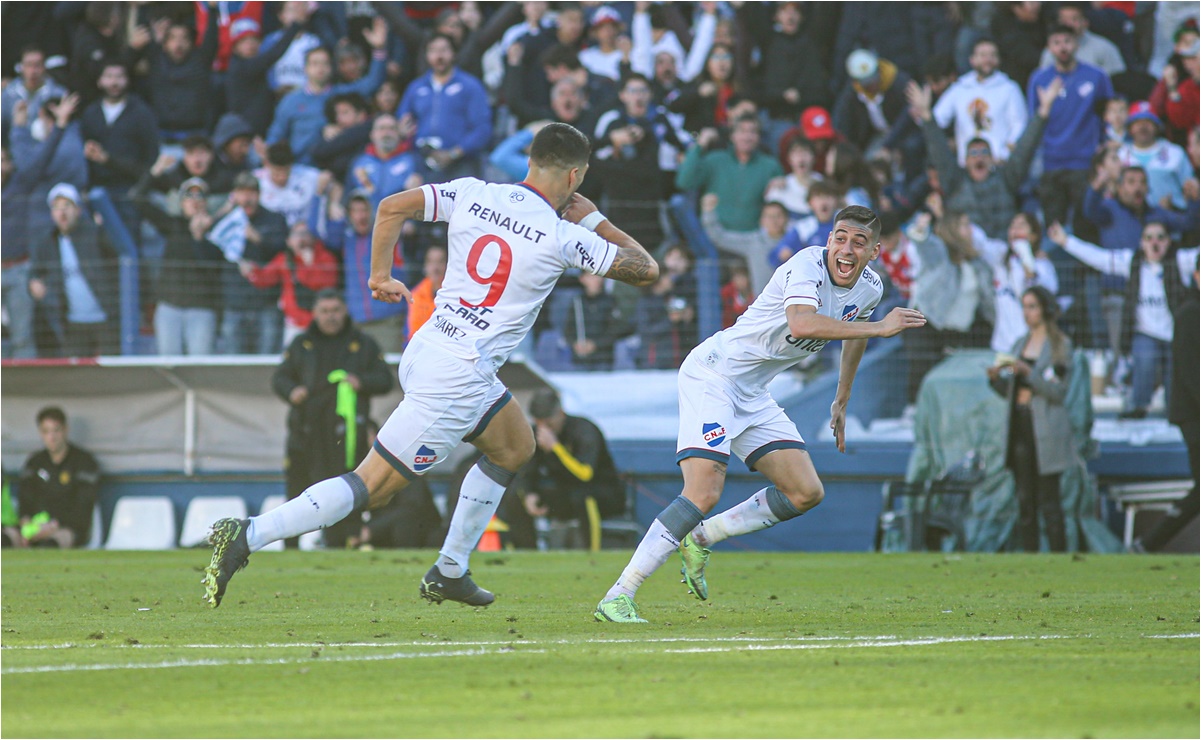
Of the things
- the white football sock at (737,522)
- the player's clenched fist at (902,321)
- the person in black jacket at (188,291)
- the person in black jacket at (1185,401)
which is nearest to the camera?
the player's clenched fist at (902,321)

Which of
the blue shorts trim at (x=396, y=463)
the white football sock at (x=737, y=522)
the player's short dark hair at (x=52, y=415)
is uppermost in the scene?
the blue shorts trim at (x=396, y=463)

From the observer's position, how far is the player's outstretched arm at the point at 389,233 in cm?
690

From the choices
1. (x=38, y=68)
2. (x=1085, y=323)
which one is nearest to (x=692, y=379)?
(x=1085, y=323)

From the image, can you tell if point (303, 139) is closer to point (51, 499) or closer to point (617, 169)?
point (617, 169)

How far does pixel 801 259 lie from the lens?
7.25 meters

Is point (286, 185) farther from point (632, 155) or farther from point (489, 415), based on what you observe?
point (489, 415)

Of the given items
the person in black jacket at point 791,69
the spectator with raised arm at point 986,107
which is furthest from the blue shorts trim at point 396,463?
the person in black jacket at point 791,69

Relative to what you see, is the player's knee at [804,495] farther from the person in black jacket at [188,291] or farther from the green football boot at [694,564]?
the person in black jacket at [188,291]

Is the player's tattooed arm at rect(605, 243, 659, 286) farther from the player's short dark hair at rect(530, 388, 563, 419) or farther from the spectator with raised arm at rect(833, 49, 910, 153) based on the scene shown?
the spectator with raised arm at rect(833, 49, 910, 153)

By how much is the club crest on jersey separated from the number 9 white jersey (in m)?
0.47

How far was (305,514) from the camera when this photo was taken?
22.6ft

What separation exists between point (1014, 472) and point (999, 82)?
4.79m

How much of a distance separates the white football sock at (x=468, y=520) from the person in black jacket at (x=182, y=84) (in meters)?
12.3

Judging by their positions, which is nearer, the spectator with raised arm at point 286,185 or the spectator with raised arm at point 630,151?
the spectator with raised arm at point 630,151
